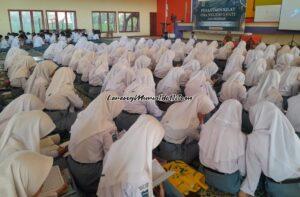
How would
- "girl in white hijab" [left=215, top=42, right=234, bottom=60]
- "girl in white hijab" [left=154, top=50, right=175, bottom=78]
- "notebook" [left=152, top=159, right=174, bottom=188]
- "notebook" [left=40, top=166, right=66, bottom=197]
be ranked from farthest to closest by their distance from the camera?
"girl in white hijab" [left=215, top=42, right=234, bottom=60] < "girl in white hijab" [left=154, top=50, right=175, bottom=78] < "notebook" [left=152, top=159, right=174, bottom=188] < "notebook" [left=40, top=166, right=66, bottom=197]

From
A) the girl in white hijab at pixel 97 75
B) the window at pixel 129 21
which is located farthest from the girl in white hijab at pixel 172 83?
the window at pixel 129 21

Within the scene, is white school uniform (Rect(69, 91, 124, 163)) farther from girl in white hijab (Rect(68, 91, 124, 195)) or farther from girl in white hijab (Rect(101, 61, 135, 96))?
girl in white hijab (Rect(101, 61, 135, 96))

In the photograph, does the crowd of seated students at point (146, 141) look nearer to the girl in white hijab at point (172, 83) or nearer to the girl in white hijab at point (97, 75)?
the girl in white hijab at point (172, 83)

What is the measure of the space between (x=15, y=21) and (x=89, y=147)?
15441 millimetres

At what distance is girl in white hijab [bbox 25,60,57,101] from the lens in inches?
163

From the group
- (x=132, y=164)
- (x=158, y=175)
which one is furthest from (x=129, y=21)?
(x=132, y=164)

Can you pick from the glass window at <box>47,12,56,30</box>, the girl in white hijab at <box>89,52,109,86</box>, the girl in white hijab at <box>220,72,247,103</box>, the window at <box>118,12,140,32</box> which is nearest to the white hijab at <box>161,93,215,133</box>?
the girl in white hijab at <box>220,72,247,103</box>

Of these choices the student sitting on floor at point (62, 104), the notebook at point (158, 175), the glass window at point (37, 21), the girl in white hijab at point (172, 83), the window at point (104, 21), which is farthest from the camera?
the window at point (104, 21)

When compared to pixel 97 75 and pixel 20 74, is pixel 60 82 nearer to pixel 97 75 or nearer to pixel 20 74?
pixel 97 75

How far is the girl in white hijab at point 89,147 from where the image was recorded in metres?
2.37

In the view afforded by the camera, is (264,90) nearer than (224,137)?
No

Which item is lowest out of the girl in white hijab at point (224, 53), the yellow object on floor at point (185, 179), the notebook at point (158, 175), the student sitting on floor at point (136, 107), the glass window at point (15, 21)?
the yellow object on floor at point (185, 179)

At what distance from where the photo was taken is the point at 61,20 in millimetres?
16266

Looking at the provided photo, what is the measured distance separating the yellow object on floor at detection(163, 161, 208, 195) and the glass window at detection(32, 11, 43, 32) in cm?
1572
